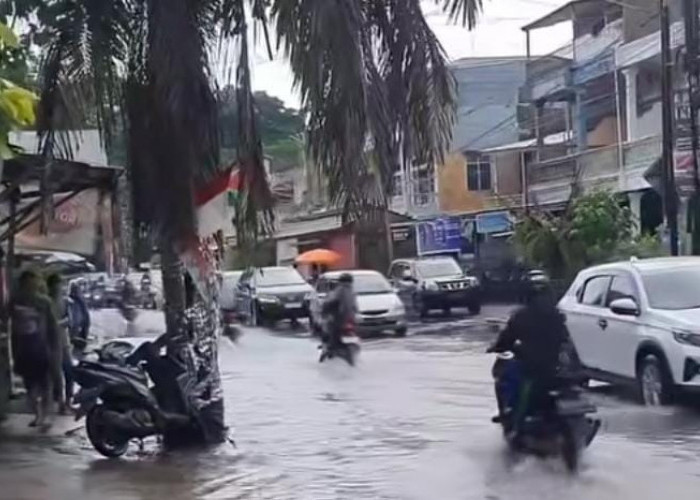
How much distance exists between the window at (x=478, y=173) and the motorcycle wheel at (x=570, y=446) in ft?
149

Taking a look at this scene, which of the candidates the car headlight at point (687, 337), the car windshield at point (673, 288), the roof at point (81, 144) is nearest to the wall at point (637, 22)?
the car windshield at point (673, 288)

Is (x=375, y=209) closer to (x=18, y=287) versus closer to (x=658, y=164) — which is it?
(x=18, y=287)

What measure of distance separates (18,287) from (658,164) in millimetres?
22032

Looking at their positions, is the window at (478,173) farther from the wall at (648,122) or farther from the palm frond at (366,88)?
the palm frond at (366,88)

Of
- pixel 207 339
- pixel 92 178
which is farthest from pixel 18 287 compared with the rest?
pixel 207 339

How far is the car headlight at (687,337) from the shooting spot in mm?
14391

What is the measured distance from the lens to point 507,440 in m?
11.7

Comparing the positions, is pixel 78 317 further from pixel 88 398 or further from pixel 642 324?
pixel 642 324

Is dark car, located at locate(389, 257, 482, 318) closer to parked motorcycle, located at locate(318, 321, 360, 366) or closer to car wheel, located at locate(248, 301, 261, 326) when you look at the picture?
car wheel, located at locate(248, 301, 261, 326)

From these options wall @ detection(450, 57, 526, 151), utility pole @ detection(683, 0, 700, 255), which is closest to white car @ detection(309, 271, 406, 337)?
utility pole @ detection(683, 0, 700, 255)

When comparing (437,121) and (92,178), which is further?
(92,178)

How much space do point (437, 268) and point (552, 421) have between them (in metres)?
29.3

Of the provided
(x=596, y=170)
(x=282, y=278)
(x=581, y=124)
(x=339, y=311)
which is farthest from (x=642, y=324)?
(x=581, y=124)

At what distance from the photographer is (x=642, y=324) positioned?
1523cm
